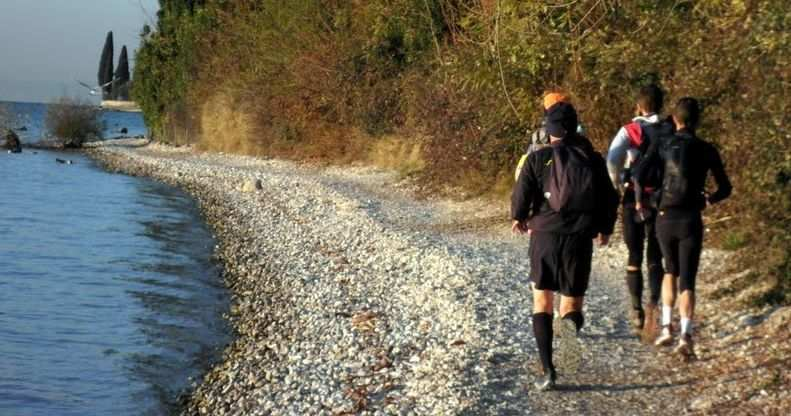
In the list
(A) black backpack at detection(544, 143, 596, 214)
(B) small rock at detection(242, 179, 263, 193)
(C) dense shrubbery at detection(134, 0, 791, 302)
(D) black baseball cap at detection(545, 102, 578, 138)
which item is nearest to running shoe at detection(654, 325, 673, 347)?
(C) dense shrubbery at detection(134, 0, 791, 302)

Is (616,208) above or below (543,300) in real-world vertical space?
above

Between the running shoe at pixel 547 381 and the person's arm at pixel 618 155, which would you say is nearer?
the running shoe at pixel 547 381

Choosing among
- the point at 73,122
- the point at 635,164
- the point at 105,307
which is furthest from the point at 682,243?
the point at 73,122

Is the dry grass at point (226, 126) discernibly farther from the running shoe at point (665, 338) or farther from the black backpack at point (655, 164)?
the black backpack at point (655, 164)

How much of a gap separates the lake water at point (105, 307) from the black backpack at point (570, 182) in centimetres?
467

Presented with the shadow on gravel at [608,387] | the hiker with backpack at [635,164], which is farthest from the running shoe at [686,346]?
the hiker with backpack at [635,164]

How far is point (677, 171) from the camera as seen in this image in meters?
7.56

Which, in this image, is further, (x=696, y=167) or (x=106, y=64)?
(x=106, y=64)

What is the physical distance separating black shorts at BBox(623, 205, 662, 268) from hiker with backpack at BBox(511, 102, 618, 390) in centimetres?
122

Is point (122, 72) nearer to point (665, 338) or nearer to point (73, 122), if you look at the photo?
point (73, 122)

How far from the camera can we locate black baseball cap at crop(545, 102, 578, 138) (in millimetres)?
6762

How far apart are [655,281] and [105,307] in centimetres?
910

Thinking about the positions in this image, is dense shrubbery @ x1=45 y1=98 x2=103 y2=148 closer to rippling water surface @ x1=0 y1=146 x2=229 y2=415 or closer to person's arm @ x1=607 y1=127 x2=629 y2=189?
rippling water surface @ x1=0 y1=146 x2=229 y2=415

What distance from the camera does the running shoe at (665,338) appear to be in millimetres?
8130
